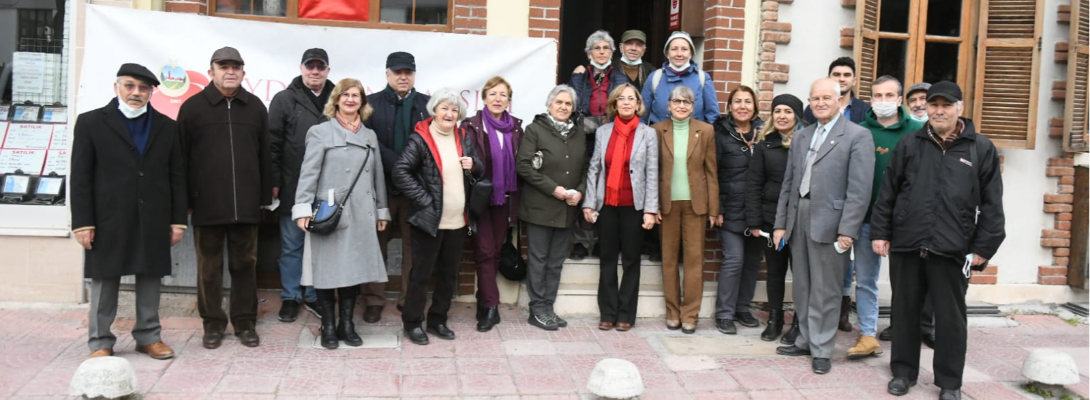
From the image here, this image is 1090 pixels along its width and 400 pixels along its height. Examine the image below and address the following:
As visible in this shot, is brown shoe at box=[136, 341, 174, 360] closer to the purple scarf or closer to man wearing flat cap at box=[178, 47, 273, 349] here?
man wearing flat cap at box=[178, 47, 273, 349]

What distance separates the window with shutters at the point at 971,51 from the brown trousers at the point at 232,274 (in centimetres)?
503

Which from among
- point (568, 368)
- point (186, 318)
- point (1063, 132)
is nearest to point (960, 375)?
point (568, 368)

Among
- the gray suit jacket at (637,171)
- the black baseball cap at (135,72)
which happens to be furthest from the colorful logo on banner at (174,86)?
the gray suit jacket at (637,171)

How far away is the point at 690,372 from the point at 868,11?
3.68m

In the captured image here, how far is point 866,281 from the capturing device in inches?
233

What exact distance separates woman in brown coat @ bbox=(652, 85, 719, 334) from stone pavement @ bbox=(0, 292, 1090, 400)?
0.46 m

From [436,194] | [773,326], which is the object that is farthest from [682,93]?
[436,194]

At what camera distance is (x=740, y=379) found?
17.3 ft

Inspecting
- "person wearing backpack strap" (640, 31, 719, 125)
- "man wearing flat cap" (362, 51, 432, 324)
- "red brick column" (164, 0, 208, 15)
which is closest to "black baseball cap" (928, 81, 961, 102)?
"person wearing backpack strap" (640, 31, 719, 125)

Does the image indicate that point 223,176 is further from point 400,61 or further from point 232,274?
point 400,61

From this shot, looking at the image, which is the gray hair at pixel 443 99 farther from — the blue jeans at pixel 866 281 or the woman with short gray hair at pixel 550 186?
the blue jeans at pixel 866 281

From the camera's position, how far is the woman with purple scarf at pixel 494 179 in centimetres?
598

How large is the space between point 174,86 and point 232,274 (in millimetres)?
1597

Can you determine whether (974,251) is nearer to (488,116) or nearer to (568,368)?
(568,368)
